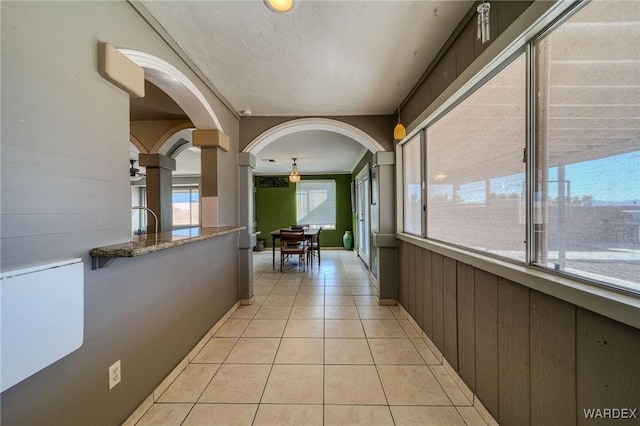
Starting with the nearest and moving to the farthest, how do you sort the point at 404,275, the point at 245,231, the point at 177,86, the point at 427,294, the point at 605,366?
the point at 605,366
the point at 177,86
the point at 427,294
the point at 404,275
the point at 245,231

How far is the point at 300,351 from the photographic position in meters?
2.09

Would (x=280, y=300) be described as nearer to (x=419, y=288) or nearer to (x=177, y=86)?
(x=419, y=288)

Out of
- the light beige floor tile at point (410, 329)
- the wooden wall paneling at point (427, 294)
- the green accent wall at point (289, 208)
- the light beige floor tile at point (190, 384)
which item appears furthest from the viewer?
the green accent wall at point (289, 208)

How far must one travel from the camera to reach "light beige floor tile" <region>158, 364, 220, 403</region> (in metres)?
1.58

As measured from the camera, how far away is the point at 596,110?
34.3 inches

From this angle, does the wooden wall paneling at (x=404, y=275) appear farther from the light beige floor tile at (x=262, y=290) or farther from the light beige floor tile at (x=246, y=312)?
the light beige floor tile at (x=262, y=290)

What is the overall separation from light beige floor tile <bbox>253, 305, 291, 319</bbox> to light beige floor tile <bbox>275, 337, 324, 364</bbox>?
0.55 m

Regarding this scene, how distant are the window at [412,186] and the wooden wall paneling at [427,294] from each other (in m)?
0.34

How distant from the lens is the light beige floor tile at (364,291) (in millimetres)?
3552

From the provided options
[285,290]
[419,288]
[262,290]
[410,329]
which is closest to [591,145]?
[419,288]

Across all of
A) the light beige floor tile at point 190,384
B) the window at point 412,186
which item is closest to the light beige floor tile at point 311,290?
the window at point 412,186

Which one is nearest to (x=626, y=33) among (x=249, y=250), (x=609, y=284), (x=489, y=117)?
(x=489, y=117)

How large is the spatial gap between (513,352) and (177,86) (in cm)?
271

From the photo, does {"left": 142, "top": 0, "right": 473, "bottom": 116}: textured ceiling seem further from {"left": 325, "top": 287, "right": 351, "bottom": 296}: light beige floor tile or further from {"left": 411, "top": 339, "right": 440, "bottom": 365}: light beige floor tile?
{"left": 325, "top": 287, "right": 351, "bottom": 296}: light beige floor tile
